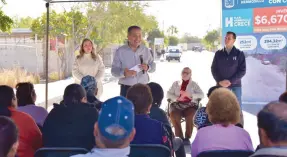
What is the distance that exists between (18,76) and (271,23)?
31.5 ft

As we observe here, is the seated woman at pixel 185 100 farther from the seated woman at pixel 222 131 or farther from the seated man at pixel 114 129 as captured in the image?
the seated man at pixel 114 129

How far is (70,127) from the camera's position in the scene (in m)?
2.99

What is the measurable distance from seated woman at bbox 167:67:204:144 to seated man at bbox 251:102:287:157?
4.19 meters

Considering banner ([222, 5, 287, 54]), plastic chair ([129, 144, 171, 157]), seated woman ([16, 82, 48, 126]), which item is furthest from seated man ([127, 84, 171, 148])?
banner ([222, 5, 287, 54])

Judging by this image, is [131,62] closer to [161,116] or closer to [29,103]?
[161,116]

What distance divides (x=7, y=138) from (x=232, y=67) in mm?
4755

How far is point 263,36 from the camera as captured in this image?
9867 millimetres

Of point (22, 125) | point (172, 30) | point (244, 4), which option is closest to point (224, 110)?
point (22, 125)

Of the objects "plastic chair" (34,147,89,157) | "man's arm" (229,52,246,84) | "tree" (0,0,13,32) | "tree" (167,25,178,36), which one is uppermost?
"tree" (167,25,178,36)

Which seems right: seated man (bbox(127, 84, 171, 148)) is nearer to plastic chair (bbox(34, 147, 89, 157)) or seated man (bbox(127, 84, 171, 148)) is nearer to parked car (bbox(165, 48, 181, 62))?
plastic chair (bbox(34, 147, 89, 157))

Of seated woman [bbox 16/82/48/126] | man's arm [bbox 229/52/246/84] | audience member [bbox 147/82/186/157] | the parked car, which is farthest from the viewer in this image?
the parked car

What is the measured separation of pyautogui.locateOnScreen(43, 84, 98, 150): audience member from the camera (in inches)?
117

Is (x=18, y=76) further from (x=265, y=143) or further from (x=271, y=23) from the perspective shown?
(x=265, y=143)

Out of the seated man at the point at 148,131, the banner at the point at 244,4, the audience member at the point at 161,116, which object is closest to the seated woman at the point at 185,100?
the audience member at the point at 161,116
